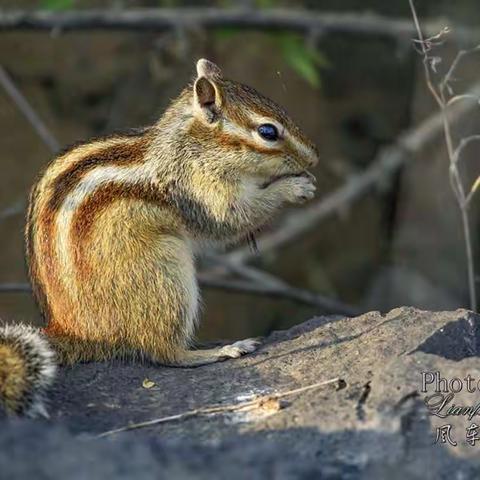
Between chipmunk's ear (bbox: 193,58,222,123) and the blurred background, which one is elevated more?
the blurred background

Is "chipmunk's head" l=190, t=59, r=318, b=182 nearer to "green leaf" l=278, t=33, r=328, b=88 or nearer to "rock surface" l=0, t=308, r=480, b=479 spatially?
"rock surface" l=0, t=308, r=480, b=479

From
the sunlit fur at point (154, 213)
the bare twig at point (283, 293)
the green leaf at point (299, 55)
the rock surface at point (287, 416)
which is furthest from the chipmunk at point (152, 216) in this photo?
the green leaf at point (299, 55)

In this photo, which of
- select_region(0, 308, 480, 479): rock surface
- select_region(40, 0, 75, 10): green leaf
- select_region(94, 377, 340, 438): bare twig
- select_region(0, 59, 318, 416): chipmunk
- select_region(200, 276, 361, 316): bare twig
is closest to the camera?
select_region(0, 308, 480, 479): rock surface

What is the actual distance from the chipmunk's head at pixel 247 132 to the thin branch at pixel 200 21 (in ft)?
9.05

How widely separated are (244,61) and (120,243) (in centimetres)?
495

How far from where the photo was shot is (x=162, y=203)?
4.97 meters

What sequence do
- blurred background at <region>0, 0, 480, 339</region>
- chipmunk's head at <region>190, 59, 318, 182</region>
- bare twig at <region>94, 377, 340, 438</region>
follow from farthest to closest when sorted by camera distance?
blurred background at <region>0, 0, 480, 339</region>
chipmunk's head at <region>190, 59, 318, 182</region>
bare twig at <region>94, 377, 340, 438</region>

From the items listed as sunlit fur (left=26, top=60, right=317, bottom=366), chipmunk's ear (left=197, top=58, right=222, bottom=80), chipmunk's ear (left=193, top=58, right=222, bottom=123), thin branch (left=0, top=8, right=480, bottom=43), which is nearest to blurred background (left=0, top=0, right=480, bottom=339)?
thin branch (left=0, top=8, right=480, bottom=43)

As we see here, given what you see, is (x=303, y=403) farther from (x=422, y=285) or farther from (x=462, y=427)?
(x=422, y=285)

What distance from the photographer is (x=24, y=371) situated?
417cm

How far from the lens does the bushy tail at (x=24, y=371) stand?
4.09 m

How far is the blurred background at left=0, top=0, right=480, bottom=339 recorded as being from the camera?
8352 mm

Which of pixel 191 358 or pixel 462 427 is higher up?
pixel 191 358

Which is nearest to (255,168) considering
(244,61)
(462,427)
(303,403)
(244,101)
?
(244,101)
